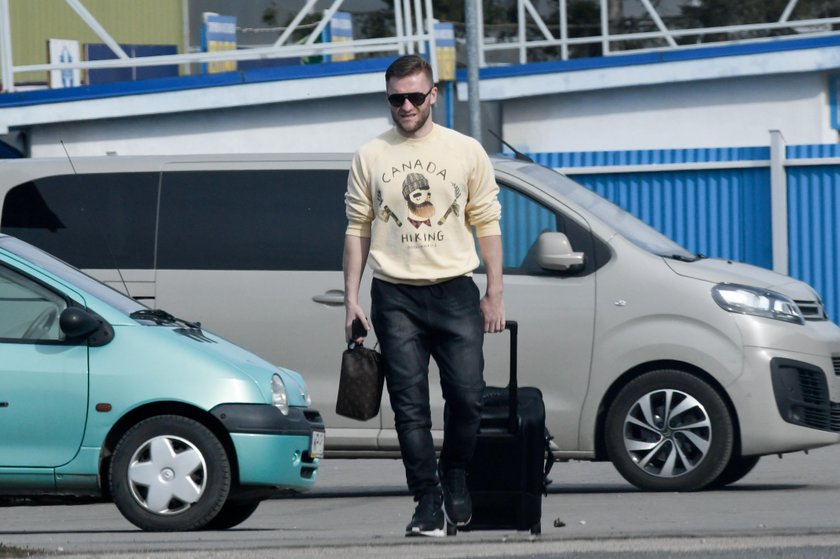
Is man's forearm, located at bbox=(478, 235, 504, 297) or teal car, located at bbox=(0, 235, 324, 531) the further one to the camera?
teal car, located at bbox=(0, 235, 324, 531)

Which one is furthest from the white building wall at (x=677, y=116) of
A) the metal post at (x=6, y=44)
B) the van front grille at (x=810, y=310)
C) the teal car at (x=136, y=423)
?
the teal car at (x=136, y=423)

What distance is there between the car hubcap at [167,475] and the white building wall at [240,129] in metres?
10.7

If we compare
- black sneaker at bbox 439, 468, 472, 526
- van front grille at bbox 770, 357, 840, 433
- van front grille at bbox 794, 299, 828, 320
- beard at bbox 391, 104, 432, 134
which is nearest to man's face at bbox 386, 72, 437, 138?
beard at bbox 391, 104, 432, 134

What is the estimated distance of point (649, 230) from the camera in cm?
965

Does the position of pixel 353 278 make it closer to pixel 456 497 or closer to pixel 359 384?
pixel 359 384

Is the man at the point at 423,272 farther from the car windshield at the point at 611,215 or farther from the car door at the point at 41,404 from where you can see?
the car windshield at the point at 611,215

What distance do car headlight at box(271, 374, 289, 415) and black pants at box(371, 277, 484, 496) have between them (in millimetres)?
1548

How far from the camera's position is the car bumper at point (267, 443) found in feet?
23.4

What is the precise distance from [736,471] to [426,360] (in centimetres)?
399

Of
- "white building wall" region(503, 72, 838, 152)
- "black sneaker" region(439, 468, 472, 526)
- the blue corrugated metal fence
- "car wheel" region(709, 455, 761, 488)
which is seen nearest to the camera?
"black sneaker" region(439, 468, 472, 526)

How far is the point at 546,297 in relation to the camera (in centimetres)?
900

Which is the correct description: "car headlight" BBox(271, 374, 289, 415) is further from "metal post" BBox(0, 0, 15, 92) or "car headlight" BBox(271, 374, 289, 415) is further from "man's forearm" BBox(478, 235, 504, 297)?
"metal post" BBox(0, 0, 15, 92)

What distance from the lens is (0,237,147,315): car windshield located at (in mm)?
7539

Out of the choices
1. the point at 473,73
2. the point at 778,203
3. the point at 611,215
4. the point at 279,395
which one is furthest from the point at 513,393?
the point at 778,203
